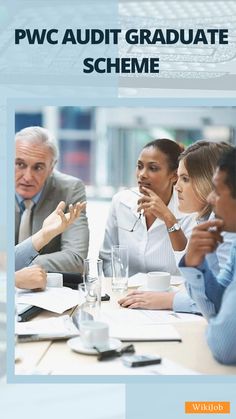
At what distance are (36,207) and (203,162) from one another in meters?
0.47

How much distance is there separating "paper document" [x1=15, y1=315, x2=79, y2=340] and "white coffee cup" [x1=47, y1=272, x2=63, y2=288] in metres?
0.15

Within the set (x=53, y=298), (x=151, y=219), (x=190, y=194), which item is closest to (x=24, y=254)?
(x=53, y=298)

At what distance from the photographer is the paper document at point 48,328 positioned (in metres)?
1.45

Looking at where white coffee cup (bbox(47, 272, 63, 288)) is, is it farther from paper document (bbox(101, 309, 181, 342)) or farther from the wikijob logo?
the wikijob logo

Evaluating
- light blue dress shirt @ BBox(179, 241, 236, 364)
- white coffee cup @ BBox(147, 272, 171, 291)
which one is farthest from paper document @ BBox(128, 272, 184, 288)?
light blue dress shirt @ BBox(179, 241, 236, 364)

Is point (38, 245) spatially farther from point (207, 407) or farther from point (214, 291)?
point (207, 407)

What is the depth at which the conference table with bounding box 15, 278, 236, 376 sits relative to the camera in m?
1.43

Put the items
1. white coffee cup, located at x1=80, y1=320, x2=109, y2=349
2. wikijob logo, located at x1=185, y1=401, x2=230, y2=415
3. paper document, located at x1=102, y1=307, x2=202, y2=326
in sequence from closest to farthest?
white coffee cup, located at x1=80, y1=320, x2=109, y2=349 < paper document, located at x1=102, y1=307, x2=202, y2=326 < wikijob logo, located at x1=185, y1=401, x2=230, y2=415

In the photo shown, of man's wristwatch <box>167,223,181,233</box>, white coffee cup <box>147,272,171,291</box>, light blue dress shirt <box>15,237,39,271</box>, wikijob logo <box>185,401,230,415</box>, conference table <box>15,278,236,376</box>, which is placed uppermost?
man's wristwatch <box>167,223,181,233</box>

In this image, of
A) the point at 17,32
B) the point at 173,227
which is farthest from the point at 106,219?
the point at 17,32

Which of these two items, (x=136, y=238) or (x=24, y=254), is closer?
(x=24, y=254)

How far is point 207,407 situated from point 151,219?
0.54m

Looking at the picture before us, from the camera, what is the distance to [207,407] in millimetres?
1647

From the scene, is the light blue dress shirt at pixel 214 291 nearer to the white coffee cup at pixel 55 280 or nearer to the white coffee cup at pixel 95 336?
the white coffee cup at pixel 95 336
